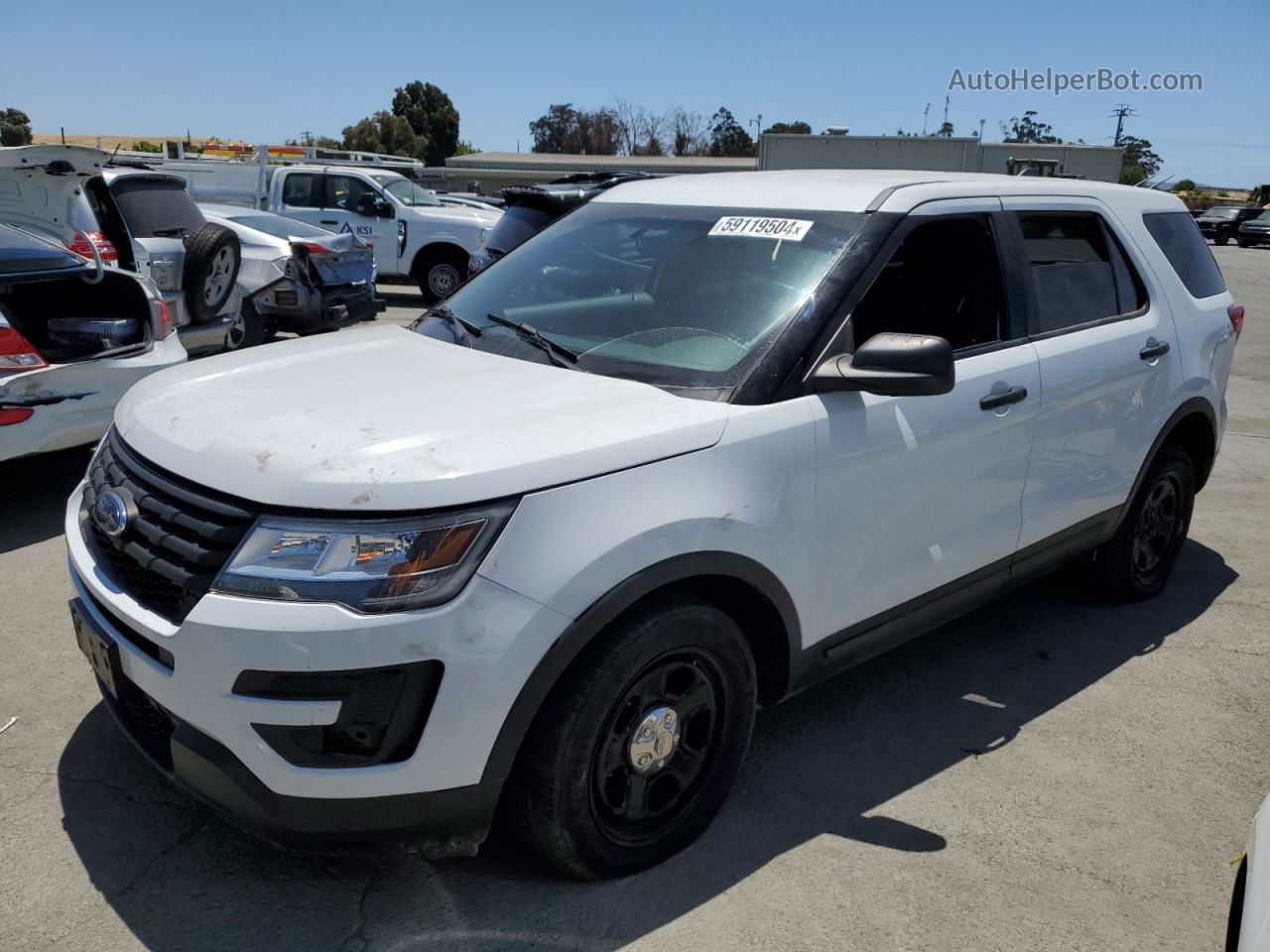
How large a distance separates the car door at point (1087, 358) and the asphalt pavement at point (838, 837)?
73 cm

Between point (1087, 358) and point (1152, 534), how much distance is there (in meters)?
1.38

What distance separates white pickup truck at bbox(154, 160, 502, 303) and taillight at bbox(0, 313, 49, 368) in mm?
10305

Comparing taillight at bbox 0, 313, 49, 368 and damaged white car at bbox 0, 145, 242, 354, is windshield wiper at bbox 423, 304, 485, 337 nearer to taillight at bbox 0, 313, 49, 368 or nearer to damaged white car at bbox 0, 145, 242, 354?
taillight at bbox 0, 313, 49, 368

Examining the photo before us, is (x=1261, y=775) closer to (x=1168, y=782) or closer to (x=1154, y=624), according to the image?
(x=1168, y=782)

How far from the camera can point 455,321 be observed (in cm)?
360

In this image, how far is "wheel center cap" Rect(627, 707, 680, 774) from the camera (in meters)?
2.65

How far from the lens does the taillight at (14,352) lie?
16.2 ft

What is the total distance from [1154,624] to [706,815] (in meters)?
2.75

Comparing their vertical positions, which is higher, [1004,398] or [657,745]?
[1004,398]

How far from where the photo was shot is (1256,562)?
544cm

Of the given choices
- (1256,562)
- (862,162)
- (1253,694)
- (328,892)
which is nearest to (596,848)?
(328,892)

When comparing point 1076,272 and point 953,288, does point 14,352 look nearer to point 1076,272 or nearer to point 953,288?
point 953,288

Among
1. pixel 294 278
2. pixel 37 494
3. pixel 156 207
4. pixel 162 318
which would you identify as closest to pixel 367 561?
pixel 162 318

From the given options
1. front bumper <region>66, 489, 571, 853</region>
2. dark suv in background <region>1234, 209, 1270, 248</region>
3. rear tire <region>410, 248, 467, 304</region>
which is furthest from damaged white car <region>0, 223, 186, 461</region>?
dark suv in background <region>1234, 209, 1270, 248</region>
